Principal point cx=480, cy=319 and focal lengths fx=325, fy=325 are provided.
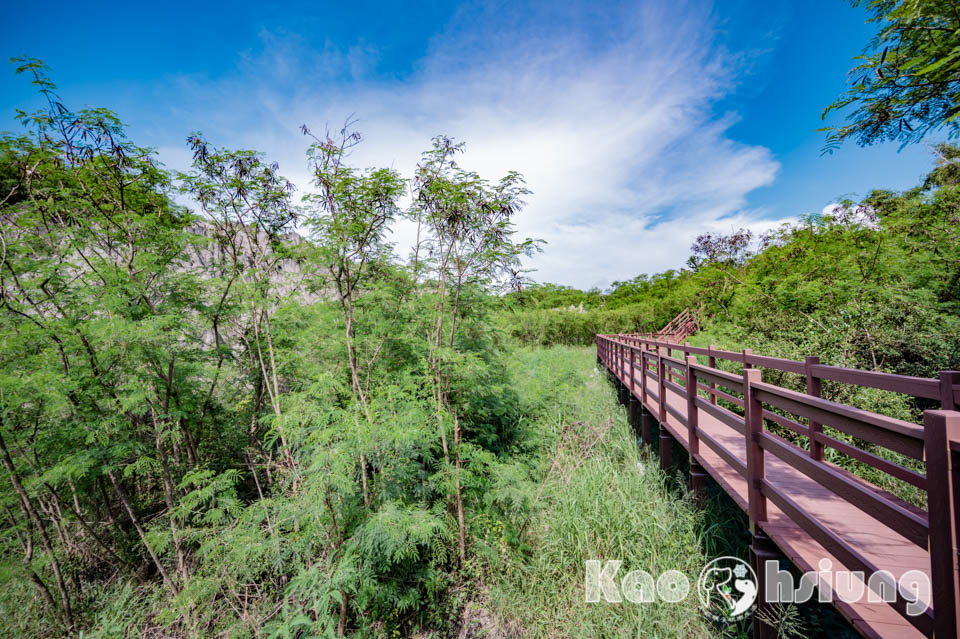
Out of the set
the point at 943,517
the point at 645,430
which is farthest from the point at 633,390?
the point at 943,517

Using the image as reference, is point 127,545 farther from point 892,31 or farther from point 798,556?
point 892,31

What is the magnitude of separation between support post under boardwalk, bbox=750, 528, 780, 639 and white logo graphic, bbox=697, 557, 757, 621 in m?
0.10

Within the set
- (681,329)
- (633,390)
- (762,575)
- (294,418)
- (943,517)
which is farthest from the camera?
(681,329)

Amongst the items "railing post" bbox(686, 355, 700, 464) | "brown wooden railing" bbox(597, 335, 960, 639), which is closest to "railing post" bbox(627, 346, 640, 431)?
"brown wooden railing" bbox(597, 335, 960, 639)

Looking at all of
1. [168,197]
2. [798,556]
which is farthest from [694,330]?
[168,197]

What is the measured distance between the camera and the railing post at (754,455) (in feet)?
7.03

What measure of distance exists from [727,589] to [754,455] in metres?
1.38

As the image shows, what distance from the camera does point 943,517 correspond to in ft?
3.60

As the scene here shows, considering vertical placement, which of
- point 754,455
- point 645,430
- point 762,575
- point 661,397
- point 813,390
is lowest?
point 645,430

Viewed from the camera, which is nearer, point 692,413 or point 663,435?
point 692,413

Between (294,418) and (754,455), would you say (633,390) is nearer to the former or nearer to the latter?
(754,455)

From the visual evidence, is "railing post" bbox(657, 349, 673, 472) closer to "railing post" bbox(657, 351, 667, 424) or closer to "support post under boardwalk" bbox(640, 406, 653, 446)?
"railing post" bbox(657, 351, 667, 424)

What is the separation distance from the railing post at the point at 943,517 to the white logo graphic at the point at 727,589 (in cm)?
137

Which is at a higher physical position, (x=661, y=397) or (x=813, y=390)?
(x=813, y=390)
